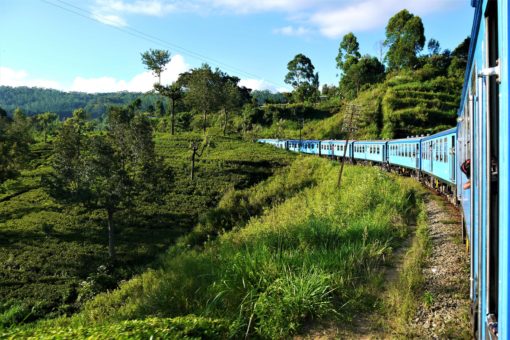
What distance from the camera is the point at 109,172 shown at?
779 inches

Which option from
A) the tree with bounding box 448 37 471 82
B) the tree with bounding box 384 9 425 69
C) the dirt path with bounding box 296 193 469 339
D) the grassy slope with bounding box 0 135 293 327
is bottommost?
the grassy slope with bounding box 0 135 293 327

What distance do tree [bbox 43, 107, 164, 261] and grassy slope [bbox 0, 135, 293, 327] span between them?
1.14 meters

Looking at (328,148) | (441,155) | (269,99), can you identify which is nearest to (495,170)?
(441,155)

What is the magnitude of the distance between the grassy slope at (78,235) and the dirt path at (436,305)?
16.3 ft

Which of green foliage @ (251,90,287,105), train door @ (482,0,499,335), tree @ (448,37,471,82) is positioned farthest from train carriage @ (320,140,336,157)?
green foliage @ (251,90,287,105)

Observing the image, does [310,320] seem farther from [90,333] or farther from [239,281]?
[90,333]

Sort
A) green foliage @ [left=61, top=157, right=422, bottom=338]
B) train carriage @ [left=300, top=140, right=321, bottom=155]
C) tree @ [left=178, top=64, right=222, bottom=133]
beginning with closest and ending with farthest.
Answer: green foliage @ [left=61, top=157, right=422, bottom=338]
train carriage @ [left=300, top=140, right=321, bottom=155]
tree @ [left=178, top=64, right=222, bottom=133]

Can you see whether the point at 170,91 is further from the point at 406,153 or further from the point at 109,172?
the point at 406,153

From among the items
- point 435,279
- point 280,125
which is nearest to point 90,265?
point 435,279

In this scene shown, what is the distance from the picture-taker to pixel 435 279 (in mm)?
5715

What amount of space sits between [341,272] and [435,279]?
5.09 feet

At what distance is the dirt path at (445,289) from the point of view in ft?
14.2

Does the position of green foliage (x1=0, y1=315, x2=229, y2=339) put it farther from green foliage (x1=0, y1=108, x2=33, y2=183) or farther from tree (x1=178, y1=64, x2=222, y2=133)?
tree (x1=178, y1=64, x2=222, y2=133)

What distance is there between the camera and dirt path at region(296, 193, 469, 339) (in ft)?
14.0
